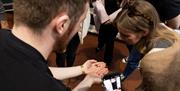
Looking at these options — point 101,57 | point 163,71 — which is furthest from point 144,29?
point 101,57

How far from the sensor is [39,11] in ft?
3.24

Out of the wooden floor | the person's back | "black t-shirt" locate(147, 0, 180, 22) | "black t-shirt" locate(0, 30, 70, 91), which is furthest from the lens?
the wooden floor

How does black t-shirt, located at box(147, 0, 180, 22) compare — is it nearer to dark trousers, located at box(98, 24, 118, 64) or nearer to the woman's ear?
dark trousers, located at box(98, 24, 118, 64)

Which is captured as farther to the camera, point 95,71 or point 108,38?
point 108,38

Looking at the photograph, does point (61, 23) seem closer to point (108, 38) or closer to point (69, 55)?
point (69, 55)

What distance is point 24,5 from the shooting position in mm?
1000

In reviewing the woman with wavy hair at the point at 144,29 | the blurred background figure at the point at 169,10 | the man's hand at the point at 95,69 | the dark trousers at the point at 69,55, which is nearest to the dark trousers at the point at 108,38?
→ the dark trousers at the point at 69,55

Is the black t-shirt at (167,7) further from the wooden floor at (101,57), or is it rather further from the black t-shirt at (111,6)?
the wooden floor at (101,57)

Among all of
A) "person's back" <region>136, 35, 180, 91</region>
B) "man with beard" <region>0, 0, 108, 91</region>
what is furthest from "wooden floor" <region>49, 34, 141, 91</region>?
"man with beard" <region>0, 0, 108, 91</region>

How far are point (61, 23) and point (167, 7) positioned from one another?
1.55 m

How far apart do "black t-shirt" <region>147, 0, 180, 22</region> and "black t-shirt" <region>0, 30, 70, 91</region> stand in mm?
1564

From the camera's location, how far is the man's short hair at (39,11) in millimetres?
979

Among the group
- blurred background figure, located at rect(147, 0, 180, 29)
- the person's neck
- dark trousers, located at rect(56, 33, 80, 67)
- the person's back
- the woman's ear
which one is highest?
the woman's ear

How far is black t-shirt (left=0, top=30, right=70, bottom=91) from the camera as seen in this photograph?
935mm
